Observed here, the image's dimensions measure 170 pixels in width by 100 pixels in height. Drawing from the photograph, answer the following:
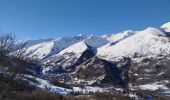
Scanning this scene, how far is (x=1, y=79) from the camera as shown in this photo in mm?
63594

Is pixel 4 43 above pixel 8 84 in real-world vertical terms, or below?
above

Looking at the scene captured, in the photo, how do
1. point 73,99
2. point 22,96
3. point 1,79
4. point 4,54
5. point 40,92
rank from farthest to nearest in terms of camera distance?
point 73,99, point 40,92, point 22,96, point 1,79, point 4,54

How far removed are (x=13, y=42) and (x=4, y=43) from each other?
152cm

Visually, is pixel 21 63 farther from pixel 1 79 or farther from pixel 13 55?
pixel 1 79

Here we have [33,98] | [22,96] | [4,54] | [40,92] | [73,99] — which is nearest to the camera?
[4,54]

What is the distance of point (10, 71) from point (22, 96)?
4058 inches

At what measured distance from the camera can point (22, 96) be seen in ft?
521

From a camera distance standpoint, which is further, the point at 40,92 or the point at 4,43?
the point at 40,92

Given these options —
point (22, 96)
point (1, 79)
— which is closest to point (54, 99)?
point (22, 96)

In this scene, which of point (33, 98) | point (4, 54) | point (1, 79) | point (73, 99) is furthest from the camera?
point (73, 99)

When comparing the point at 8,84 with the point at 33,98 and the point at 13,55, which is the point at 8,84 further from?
the point at 33,98

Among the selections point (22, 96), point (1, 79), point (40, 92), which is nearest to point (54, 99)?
point (40, 92)

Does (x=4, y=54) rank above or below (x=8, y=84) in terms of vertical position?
above

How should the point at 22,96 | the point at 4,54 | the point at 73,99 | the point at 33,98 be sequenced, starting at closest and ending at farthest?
1. the point at 4,54
2. the point at 22,96
3. the point at 33,98
4. the point at 73,99
